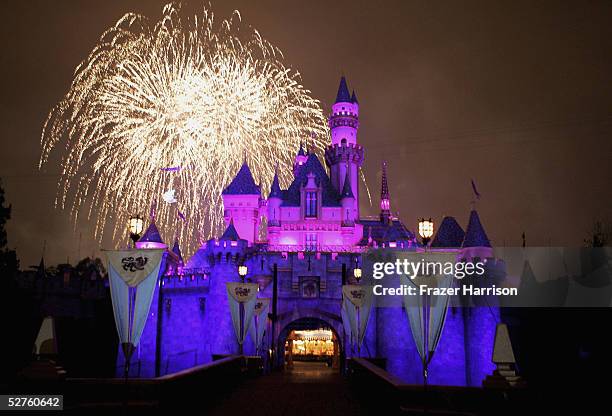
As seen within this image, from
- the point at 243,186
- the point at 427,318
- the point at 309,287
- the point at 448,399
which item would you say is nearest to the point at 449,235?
the point at 309,287

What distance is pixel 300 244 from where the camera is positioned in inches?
2350

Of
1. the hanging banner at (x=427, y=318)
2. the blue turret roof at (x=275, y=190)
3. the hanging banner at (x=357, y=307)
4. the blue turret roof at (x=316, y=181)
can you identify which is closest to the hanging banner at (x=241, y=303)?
the hanging banner at (x=357, y=307)

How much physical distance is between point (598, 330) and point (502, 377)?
1877 inches

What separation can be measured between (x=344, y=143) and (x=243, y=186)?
40.7ft

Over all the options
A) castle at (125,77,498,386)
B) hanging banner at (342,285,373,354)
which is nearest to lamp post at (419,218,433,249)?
hanging banner at (342,285,373,354)

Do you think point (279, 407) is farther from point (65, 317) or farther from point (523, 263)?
point (523, 263)

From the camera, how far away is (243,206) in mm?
62750

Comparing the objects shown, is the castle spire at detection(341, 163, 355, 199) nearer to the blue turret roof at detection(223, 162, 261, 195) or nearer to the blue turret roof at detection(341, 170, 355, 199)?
the blue turret roof at detection(341, 170, 355, 199)

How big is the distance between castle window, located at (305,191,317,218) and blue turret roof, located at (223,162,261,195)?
19.1ft

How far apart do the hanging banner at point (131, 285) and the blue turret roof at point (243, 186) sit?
46.0 m

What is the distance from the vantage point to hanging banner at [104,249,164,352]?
1697 cm

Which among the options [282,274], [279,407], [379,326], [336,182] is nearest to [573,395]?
[379,326]

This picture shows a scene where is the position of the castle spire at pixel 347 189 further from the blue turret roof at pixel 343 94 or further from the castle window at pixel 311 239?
the blue turret roof at pixel 343 94

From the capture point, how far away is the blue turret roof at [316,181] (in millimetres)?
61938
